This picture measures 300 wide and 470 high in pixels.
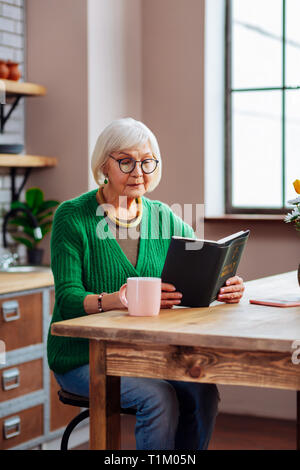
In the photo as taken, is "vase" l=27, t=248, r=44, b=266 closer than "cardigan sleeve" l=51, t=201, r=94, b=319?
No

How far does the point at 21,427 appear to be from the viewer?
330 cm

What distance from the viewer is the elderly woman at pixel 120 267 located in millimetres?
2207

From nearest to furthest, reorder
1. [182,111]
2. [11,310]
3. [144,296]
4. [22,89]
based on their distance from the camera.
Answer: [144,296] < [11,310] < [22,89] < [182,111]

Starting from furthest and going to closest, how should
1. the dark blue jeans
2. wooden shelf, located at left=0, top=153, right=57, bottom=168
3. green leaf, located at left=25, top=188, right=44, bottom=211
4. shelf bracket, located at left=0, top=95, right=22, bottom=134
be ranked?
green leaf, located at left=25, top=188, right=44, bottom=211 → shelf bracket, located at left=0, top=95, right=22, bottom=134 → wooden shelf, located at left=0, top=153, right=57, bottom=168 → the dark blue jeans

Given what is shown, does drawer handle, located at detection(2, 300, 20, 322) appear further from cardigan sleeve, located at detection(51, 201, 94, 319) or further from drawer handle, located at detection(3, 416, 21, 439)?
cardigan sleeve, located at detection(51, 201, 94, 319)

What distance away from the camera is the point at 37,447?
137 inches

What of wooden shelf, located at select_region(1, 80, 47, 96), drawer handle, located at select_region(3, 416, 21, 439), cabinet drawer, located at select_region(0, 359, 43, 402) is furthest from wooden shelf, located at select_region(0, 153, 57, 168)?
drawer handle, located at select_region(3, 416, 21, 439)

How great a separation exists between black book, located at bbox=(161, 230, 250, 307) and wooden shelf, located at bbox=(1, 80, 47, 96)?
199 centimetres

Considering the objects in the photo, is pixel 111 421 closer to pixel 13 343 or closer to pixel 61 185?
pixel 13 343

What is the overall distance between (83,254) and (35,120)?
1.94 m

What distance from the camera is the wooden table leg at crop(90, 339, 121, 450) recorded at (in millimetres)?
1884

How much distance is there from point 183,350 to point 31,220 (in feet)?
7.54

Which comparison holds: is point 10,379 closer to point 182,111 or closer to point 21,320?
point 21,320

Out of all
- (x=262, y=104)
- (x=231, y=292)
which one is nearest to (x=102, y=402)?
(x=231, y=292)
